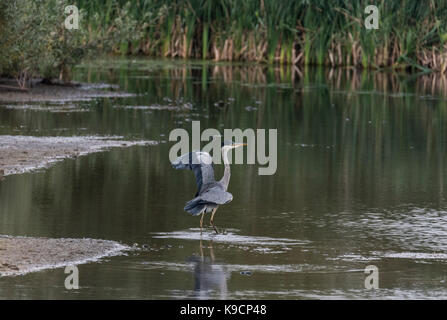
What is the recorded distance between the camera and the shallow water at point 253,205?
8.24m

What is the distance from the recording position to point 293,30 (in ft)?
103

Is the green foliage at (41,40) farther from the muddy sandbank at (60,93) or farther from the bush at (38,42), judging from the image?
the muddy sandbank at (60,93)

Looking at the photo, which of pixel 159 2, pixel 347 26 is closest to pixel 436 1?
pixel 347 26

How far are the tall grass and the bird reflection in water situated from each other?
20.1 meters

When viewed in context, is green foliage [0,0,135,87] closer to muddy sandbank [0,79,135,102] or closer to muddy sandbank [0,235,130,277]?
muddy sandbank [0,79,135,102]

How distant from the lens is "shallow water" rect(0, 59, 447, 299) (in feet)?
27.0

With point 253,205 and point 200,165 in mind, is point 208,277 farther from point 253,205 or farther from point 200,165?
point 253,205

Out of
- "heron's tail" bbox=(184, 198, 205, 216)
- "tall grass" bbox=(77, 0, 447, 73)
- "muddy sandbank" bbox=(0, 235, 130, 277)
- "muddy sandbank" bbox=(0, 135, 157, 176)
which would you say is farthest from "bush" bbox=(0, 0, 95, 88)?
"muddy sandbank" bbox=(0, 235, 130, 277)

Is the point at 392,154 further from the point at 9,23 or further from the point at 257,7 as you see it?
the point at 257,7

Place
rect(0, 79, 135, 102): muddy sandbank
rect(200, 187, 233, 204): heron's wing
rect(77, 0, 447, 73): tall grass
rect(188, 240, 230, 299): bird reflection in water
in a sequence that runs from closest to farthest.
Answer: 1. rect(188, 240, 230, 299): bird reflection in water
2. rect(200, 187, 233, 204): heron's wing
3. rect(0, 79, 135, 102): muddy sandbank
4. rect(77, 0, 447, 73): tall grass

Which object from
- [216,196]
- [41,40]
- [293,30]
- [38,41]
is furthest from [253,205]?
[293,30]

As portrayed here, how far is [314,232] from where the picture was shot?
404 inches

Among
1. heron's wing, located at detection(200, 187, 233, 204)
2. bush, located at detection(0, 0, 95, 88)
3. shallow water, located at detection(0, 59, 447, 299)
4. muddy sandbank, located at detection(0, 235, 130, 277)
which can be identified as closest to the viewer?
shallow water, located at detection(0, 59, 447, 299)

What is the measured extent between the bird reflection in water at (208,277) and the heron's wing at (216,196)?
0.49m
